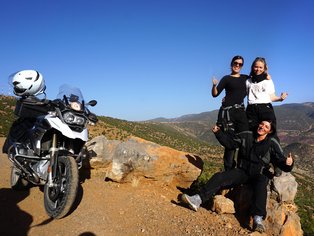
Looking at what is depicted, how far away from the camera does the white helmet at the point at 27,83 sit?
221 inches

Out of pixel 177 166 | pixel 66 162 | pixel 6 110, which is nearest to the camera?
pixel 66 162

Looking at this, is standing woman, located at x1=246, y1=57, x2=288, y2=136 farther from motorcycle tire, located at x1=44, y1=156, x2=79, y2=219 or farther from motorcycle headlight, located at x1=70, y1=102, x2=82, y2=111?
motorcycle tire, located at x1=44, y1=156, x2=79, y2=219

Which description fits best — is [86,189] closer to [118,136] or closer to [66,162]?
[66,162]

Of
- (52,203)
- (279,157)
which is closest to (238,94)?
(279,157)

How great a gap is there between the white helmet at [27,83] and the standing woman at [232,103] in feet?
11.3

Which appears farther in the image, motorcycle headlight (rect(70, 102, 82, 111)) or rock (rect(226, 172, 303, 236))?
motorcycle headlight (rect(70, 102, 82, 111))

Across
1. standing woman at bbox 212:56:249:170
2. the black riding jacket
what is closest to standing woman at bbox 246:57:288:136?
standing woman at bbox 212:56:249:170

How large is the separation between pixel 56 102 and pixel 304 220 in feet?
22.5

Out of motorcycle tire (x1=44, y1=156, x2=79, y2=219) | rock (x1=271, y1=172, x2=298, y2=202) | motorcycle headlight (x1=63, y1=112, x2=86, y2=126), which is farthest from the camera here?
rock (x1=271, y1=172, x2=298, y2=202)

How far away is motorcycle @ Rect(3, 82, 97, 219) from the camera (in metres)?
5.11

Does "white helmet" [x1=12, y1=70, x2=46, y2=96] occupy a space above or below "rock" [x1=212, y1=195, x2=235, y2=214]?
above

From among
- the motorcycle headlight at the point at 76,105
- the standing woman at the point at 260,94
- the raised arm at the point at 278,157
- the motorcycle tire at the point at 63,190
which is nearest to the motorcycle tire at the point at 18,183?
the motorcycle tire at the point at 63,190

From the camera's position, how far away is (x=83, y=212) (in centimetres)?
554

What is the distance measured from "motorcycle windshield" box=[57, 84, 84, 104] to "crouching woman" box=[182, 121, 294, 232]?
263 cm
